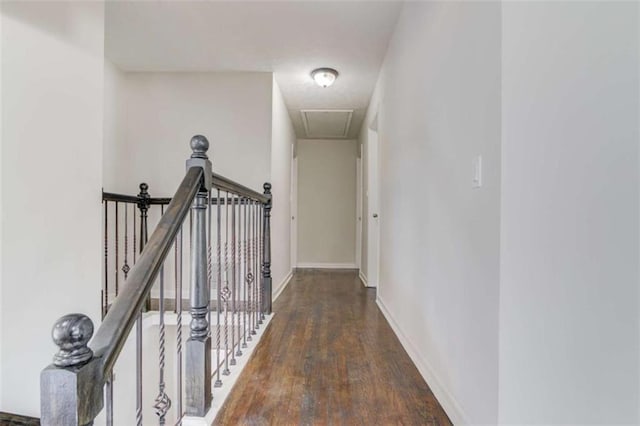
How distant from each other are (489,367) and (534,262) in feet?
1.24

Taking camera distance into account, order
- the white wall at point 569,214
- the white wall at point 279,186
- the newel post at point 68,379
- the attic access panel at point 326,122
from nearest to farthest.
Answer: the newel post at point 68,379 < the white wall at point 569,214 < the white wall at point 279,186 < the attic access panel at point 326,122

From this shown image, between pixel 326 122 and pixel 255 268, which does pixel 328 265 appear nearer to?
pixel 326 122

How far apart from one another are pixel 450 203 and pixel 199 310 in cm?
113

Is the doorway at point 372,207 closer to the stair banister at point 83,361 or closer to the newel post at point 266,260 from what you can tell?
the newel post at point 266,260

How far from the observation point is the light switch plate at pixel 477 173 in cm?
131

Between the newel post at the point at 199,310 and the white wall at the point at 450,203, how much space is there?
1.00 metres

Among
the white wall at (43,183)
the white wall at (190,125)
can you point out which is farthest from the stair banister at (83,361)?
the white wall at (190,125)

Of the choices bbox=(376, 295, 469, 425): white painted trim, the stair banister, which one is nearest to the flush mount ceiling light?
bbox=(376, 295, 469, 425): white painted trim

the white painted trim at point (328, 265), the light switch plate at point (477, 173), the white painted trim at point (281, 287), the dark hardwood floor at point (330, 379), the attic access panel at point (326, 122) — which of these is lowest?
the white painted trim at point (328, 265)

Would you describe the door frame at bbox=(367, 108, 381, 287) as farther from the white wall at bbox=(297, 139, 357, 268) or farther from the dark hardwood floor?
the white wall at bbox=(297, 139, 357, 268)

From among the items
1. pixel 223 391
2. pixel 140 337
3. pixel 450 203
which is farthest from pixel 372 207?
pixel 140 337

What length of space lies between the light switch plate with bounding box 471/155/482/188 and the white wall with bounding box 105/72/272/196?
2.71 meters

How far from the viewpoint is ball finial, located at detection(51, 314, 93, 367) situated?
0.66 metres

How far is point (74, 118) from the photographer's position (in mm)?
2156
